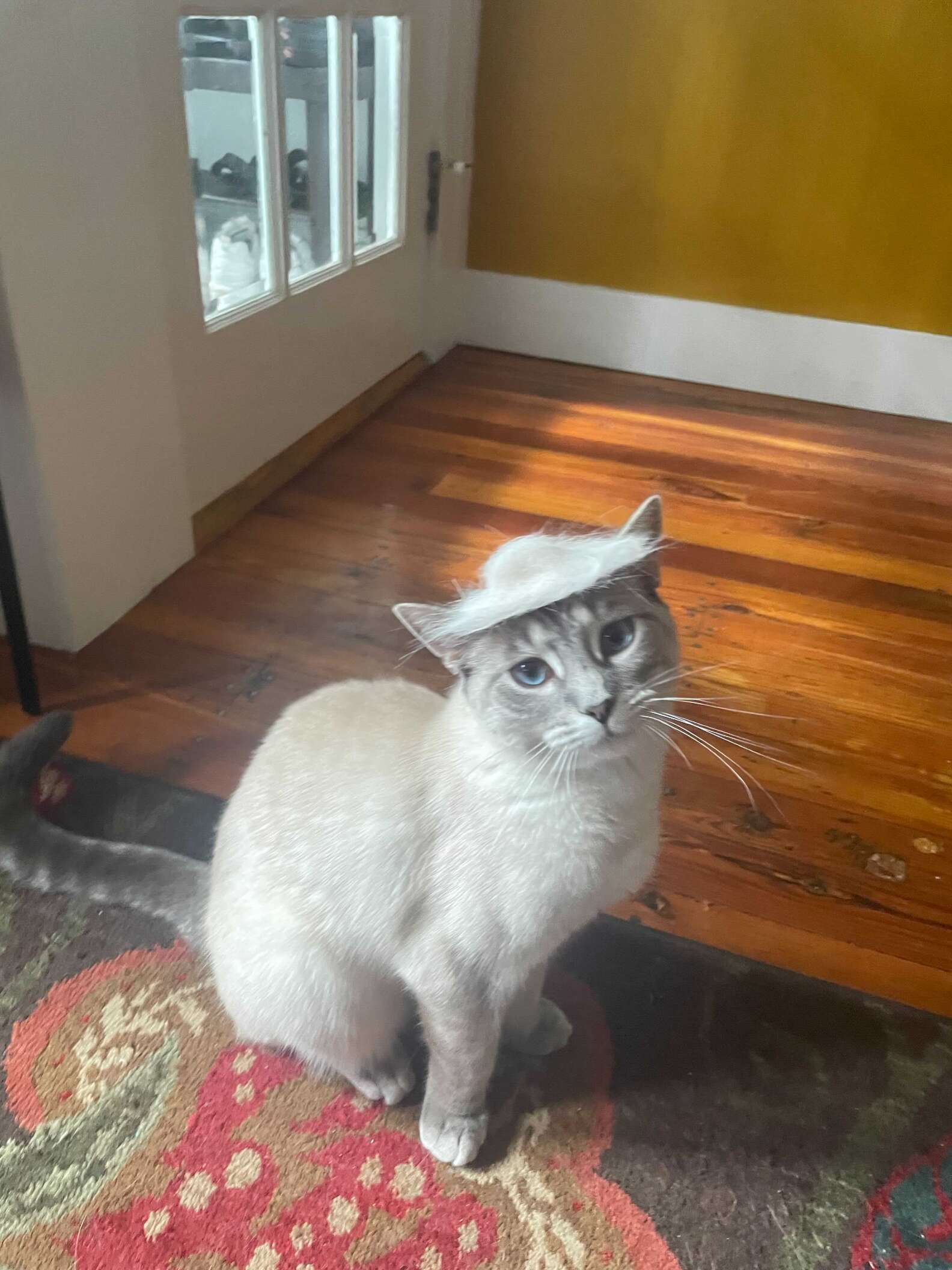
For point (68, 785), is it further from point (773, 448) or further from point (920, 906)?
point (773, 448)

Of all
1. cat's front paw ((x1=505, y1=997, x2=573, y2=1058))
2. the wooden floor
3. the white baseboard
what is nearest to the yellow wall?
the white baseboard

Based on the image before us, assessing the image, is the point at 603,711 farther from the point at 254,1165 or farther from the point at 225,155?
the point at 225,155

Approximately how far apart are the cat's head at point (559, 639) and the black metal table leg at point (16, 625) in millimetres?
712

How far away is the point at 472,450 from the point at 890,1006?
4.84 feet

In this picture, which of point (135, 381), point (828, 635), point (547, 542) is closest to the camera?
point (547, 542)

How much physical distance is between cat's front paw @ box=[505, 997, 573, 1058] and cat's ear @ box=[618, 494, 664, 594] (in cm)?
46

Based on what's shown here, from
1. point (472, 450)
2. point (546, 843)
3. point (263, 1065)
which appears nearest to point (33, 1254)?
point (263, 1065)

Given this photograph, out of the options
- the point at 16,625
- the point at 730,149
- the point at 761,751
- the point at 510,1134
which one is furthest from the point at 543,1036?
the point at 730,149

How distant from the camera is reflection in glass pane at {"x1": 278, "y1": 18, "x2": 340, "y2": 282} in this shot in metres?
1.71

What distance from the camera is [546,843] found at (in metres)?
0.72

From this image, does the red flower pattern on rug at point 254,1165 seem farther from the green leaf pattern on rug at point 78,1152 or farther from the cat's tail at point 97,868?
the cat's tail at point 97,868

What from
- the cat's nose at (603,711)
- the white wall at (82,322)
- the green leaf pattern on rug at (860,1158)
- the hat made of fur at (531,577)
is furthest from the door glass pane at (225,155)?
the green leaf pattern on rug at (860,1158)

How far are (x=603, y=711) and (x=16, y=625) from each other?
→ 895mm

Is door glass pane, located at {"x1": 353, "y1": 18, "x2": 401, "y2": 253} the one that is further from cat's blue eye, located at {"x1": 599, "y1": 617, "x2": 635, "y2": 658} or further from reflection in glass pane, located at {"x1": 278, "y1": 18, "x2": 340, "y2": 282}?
cat's blue eye, located at {"x1": 599, "y1": 617, "x2": 635, "y2": 658}
